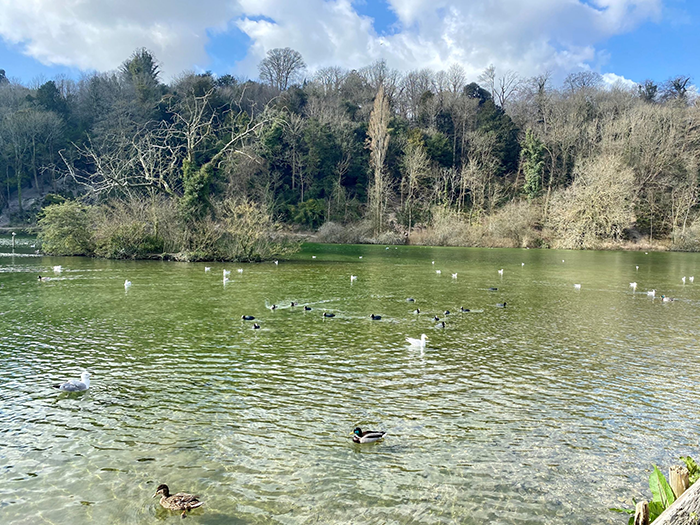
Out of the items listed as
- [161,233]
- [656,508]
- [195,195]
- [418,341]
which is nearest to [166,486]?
[656,508]

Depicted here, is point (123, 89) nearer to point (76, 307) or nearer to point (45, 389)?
point (76, 307)

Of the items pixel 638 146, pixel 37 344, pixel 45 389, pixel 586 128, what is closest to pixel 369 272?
pixel 37 344

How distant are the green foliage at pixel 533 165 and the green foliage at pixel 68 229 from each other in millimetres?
52321

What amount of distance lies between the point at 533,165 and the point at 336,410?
65.7 metres

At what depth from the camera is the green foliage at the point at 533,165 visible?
2618 inches

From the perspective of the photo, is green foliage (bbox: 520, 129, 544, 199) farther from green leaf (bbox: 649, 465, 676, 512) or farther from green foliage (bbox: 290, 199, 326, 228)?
green leaf (bbox: 649, 465, 676, 512)

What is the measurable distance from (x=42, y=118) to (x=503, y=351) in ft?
225

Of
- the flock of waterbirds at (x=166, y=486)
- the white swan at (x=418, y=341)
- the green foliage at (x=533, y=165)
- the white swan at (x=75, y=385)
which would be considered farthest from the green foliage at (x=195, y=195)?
the green foliage at (x=533, y=165)

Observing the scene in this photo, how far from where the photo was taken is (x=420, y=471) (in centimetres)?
634

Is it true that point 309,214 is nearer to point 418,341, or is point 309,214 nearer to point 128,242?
point 128,242

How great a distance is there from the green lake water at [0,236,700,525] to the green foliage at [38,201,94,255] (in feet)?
57.9

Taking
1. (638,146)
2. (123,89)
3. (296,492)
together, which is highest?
(123,89)

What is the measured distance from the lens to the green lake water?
570cm

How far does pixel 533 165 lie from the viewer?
67188 millimetres
